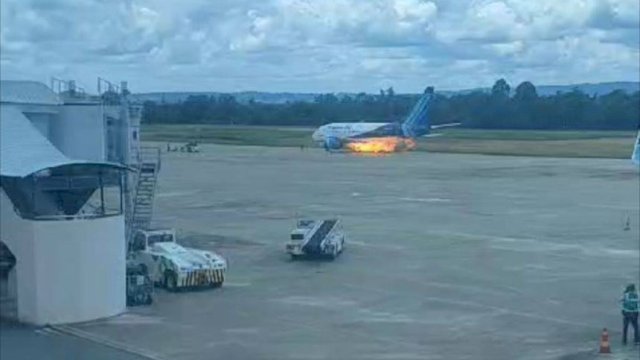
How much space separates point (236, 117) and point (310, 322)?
17270 centimetres

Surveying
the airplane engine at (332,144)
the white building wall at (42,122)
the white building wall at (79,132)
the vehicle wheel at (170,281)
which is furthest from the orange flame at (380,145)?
the white building wall at (42,122)

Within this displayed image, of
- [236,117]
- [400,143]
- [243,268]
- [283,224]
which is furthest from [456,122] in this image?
[243,268]

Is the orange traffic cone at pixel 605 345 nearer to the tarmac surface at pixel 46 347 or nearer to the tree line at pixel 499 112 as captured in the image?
the tarmac surface at pixel 46 347

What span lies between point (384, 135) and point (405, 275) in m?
94.1

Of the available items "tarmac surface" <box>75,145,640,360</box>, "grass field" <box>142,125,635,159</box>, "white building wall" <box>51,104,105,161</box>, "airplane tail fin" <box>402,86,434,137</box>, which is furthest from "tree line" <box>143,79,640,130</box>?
"white building wall" <box>51,104,105,161</box>

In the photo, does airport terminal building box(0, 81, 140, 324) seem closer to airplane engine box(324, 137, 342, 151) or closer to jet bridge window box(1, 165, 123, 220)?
jet bridge window box(1, 165, 123, 220)

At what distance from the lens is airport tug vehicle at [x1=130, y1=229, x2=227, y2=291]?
31.6 meters

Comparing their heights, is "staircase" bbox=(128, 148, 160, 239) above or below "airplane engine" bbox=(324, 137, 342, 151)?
above

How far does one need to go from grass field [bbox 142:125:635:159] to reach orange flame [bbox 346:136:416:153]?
3216 millimetres

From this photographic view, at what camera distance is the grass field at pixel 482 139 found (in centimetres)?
12025

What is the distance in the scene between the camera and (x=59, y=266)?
87.2 feet

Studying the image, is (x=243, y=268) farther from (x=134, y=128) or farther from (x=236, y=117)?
(x=236, y=117)

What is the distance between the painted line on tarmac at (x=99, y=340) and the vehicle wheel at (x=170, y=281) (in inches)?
215

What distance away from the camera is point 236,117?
199 m
